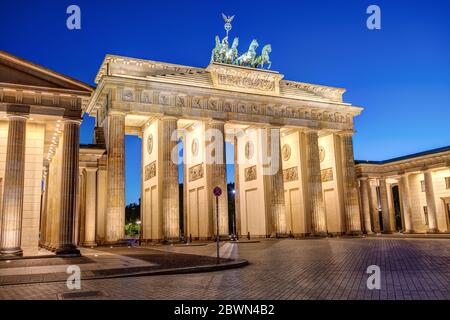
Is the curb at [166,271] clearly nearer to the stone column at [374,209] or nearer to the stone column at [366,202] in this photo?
the stone column at [366,202]

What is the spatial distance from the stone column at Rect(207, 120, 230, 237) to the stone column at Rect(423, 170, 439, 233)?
27.3 m

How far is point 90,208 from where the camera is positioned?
121 ft

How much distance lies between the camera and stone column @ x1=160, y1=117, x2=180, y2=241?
38906 mm

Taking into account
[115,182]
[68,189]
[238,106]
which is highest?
[238,106]

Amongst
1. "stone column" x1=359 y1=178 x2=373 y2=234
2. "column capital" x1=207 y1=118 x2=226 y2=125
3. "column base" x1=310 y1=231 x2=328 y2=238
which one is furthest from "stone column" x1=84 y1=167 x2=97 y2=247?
"stone column" x1=359 y1=178 x2=373 y2=234

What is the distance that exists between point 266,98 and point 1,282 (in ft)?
121

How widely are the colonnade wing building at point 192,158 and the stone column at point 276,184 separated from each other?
0.11 m

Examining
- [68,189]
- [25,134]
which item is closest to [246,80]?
[68,189]

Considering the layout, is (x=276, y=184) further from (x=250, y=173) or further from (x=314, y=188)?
(x=314, y=188)

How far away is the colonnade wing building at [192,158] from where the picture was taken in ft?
78.7

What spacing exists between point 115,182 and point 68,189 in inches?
542

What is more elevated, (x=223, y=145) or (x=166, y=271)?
(x=223, y=145)

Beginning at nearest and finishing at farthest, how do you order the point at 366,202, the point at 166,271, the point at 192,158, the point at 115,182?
the point at 166,271, the point at 115,182, the point at 192,158, the point at 366,202

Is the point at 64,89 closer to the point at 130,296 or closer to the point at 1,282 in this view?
the point at 1,282
